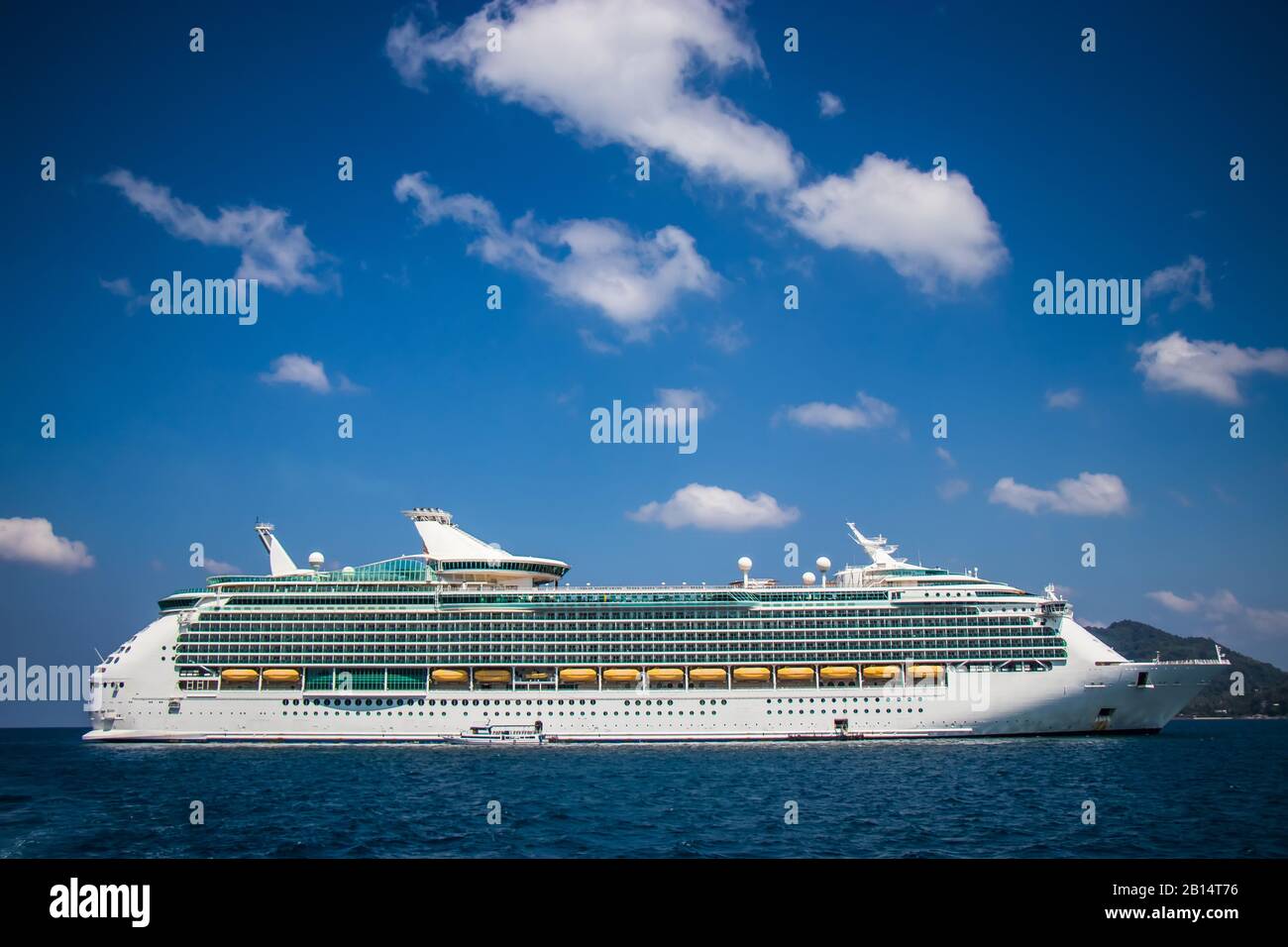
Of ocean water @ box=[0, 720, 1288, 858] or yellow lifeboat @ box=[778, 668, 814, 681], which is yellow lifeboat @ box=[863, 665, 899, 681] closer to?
yellow lifeboat @ box=[778, 668, 814, 681]

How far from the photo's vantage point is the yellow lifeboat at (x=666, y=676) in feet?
228

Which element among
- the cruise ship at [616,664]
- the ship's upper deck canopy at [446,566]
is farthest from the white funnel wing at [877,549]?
the ship's upper deck canopy at [446,566]

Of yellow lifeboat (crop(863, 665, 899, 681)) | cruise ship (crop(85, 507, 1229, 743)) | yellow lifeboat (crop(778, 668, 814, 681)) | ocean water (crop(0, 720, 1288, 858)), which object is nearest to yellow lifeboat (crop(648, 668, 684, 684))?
cruise ship (crop(85, 507, 1229, 743))

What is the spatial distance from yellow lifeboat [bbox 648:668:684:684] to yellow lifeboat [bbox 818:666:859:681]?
10.4 m

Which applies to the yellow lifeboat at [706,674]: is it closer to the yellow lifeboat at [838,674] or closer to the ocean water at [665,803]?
the yellow lifeboat at [838,674]

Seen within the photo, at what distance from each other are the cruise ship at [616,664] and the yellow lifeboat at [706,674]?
95 mm

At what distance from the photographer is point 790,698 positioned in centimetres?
6569

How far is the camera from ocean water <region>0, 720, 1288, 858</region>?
29.2 m

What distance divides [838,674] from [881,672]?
10.0ft
